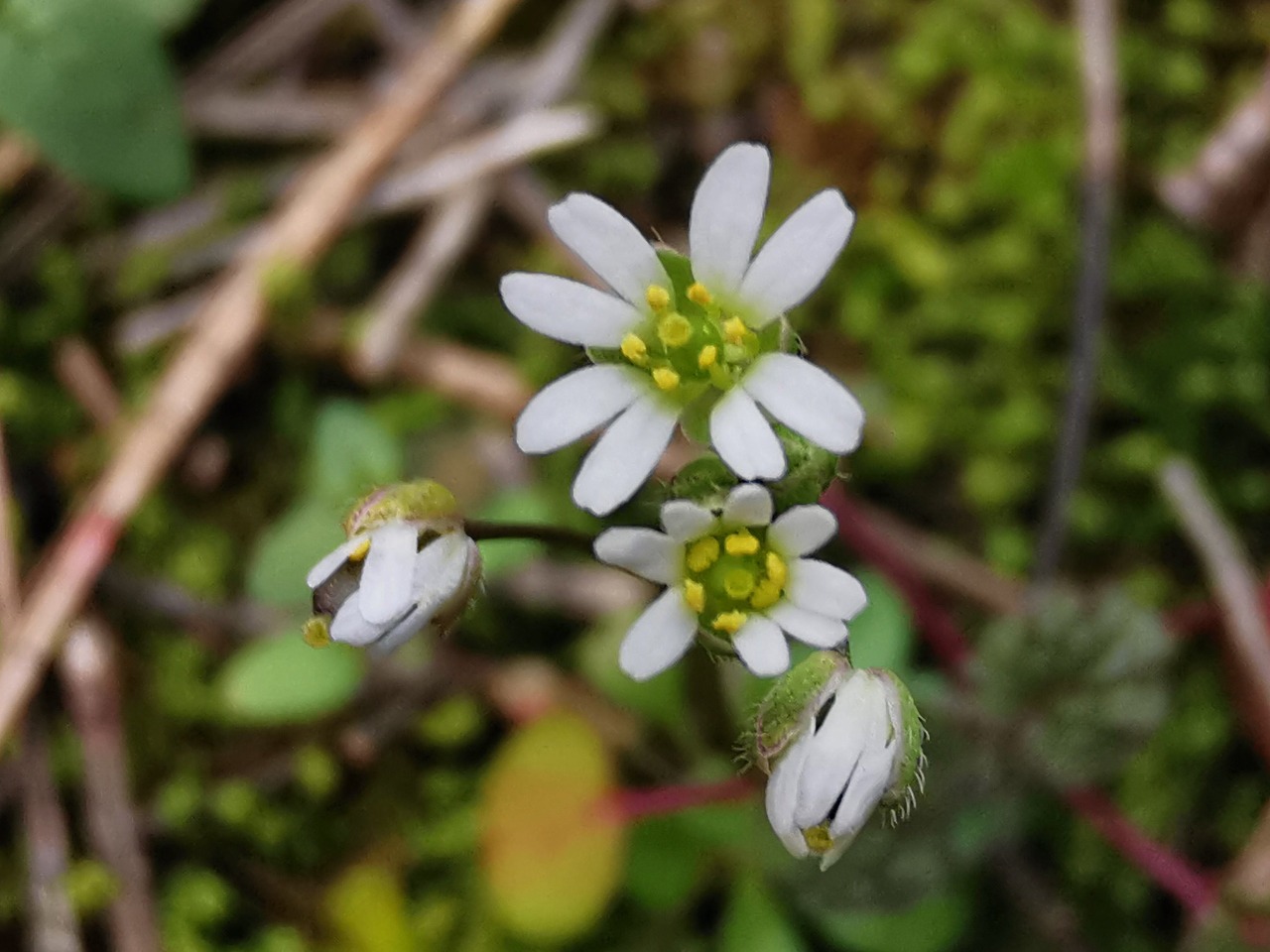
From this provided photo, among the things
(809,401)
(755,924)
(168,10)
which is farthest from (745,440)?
(168,10)

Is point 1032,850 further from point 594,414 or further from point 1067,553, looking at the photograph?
point 594,414

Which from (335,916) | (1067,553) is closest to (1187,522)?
(1067,553)

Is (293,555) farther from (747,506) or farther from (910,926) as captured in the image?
(910,926)

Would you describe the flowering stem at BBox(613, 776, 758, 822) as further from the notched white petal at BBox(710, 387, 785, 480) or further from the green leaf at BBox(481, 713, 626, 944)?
the notched white petal at BBox(710, 387, 785, 480)

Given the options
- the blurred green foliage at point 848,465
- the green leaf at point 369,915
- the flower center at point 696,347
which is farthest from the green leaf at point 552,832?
the flower center at point 696,347

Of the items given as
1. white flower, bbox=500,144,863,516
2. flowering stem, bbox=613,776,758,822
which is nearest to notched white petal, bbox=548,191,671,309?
white flower, bbox=500,144,863,516

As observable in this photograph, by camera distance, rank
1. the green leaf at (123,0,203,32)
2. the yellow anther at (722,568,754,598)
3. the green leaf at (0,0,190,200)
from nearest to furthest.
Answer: the yellow anther at (722,568,754,598), the green leaf at (0,0,190,200), the green leaf at (123,0,203,32)

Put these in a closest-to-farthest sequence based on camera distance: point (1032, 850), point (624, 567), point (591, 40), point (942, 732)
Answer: point (624, 567), point (942, 732), point (1032, 850), point (591, 40)
